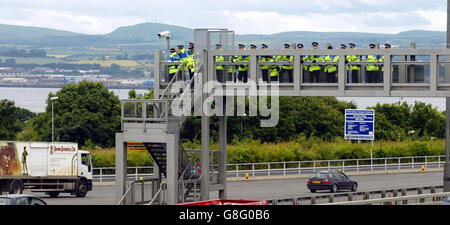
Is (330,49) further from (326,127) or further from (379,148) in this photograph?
(326,127)

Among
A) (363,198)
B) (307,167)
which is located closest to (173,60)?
(363,198)

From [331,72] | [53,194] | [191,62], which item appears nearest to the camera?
[331,72]

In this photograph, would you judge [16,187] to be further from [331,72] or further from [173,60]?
[331,72]

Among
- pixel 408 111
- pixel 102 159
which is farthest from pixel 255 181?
pixel 408 111

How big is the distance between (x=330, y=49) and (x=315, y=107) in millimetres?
56868

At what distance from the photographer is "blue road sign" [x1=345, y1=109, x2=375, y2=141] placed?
69062 mm

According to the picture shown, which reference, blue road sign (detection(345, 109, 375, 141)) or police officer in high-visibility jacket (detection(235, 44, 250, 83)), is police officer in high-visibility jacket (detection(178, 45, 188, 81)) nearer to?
police officer in high-visibility jacket (detection(235, 44, 250, 83))

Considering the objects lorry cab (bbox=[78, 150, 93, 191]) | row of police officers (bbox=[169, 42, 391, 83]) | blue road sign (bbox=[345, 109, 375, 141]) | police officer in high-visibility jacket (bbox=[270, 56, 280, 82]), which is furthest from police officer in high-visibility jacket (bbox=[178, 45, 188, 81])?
blue road sign (bbox=[345, 109, 375, 141])

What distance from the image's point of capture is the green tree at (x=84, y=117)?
81769 millimetres

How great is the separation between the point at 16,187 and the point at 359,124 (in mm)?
28361

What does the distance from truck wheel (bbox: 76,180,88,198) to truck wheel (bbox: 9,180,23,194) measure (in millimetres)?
3300

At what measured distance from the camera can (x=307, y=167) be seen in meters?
71.1

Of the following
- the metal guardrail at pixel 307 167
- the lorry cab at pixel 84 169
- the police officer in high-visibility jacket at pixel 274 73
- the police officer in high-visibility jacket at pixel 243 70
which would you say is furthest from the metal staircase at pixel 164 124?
the metal guardrail at pixel 307 167

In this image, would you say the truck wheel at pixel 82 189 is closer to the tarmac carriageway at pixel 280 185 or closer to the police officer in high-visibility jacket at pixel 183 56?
the tarmac carriageway at pixel 280 185
